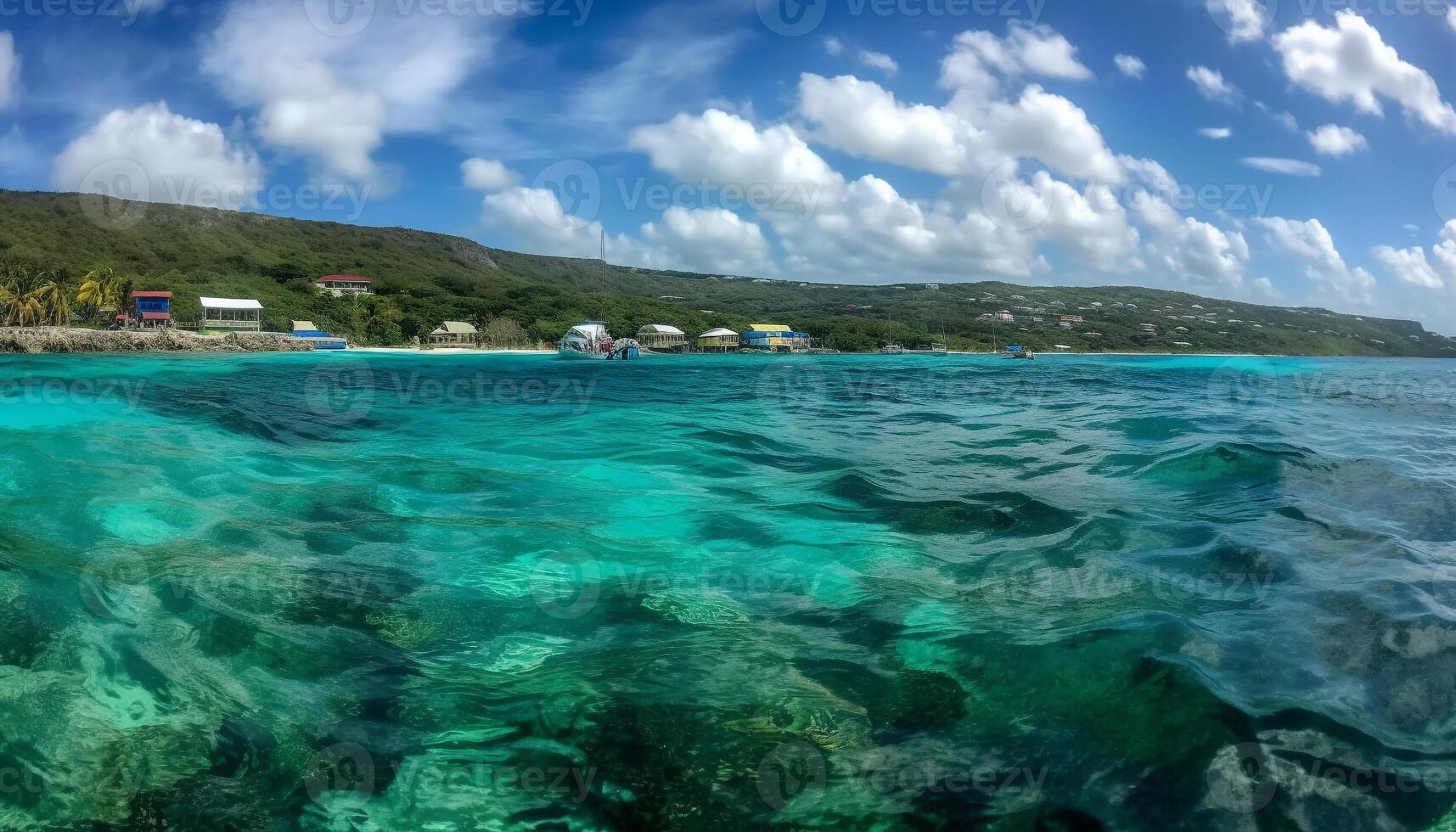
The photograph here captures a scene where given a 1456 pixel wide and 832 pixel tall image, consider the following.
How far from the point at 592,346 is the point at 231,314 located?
38818 millimetres

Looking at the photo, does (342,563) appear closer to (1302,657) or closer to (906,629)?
(906,629)

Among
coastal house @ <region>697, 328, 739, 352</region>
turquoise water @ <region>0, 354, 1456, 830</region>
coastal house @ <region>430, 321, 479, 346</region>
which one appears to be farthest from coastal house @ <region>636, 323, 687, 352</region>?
turquoise water @ <region>0, 354, 1456, 830</region>

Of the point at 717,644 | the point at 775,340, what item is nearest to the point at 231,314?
the point at 775,340

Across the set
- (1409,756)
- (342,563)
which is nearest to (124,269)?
(342,563)

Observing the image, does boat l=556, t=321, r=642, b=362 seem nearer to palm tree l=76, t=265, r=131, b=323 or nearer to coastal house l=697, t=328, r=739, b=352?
coastal house l=697, t=328, r=739, b=352

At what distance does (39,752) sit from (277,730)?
2.60 ft

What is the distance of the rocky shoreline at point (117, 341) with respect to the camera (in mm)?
46062

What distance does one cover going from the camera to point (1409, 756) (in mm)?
3062

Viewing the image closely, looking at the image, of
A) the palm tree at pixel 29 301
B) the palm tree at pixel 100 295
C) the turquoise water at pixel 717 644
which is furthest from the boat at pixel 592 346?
the turquoise water at pixel 717 644

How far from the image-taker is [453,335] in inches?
3637

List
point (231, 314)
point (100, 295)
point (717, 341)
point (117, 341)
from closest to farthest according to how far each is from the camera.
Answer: point (117, 341) < point (100, 295) < point (231, 314) < point (717, 341)

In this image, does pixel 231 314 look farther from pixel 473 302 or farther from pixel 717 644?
pixel 717 644

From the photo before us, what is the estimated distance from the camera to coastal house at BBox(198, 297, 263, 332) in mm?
72875

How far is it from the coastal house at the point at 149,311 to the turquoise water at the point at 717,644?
7707 cm
